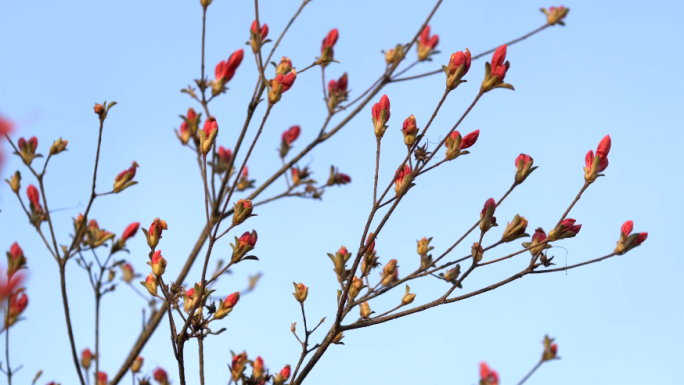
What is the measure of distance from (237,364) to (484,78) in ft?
5.84

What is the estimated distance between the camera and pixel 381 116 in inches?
86.6

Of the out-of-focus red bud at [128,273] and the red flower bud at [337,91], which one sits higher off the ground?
the red flower bud at [337,91]

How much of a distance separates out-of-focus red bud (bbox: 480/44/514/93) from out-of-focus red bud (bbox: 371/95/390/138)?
353 mm

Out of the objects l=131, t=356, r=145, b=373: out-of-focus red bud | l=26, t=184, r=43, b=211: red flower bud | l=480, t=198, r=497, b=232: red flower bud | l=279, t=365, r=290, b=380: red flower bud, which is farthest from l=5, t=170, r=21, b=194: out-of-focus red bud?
l=480, t=198, r=497, b=232: red flower bud

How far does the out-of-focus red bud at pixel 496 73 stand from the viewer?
2.10 m

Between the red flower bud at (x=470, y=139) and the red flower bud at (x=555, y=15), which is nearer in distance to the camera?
the red flower bud at (x=470, y=139)

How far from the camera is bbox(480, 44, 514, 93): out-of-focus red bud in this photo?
2.10 metres

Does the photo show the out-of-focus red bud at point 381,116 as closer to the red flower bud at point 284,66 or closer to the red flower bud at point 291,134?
the red flower bud at point 284,66

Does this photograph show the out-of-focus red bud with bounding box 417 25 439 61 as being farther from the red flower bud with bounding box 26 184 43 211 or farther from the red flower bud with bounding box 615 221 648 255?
the red flower bud with bounding box 26 184 43 211

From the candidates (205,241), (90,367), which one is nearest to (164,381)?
(90,367)

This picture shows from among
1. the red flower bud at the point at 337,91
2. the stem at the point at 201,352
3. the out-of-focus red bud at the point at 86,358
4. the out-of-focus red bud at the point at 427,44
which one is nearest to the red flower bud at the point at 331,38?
the red flower bud at the point at 337,91

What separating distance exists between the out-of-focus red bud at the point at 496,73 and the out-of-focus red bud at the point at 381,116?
0.35m

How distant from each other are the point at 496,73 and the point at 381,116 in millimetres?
443

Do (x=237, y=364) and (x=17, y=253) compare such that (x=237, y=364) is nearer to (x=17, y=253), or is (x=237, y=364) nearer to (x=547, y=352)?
(x=17, y=253)
